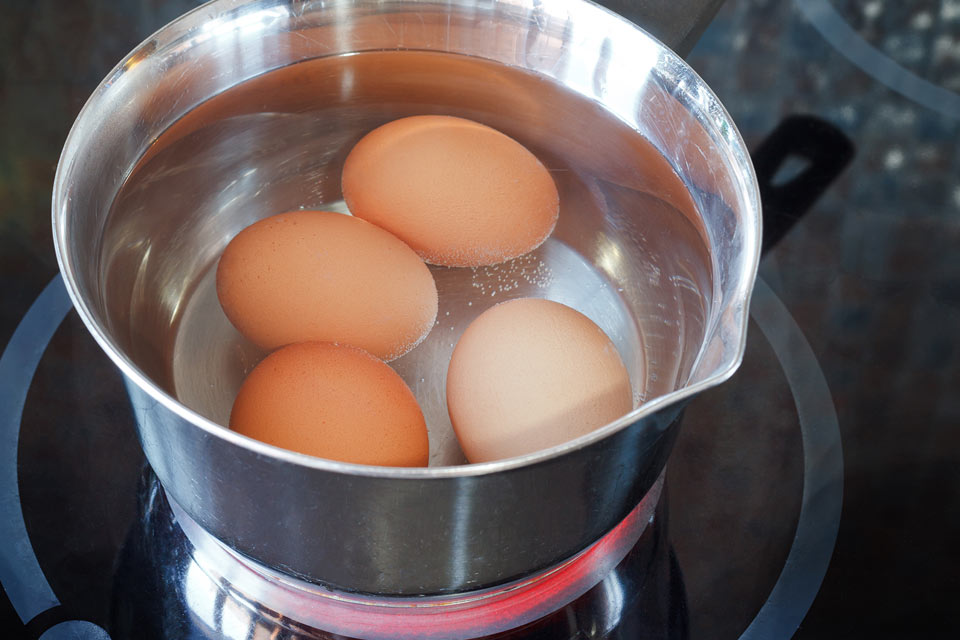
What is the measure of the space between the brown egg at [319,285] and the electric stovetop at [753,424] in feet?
0.48

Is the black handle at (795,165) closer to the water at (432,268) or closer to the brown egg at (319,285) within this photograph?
the water at (432,268)

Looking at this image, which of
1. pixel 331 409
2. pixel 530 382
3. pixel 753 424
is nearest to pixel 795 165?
pixel 753 424

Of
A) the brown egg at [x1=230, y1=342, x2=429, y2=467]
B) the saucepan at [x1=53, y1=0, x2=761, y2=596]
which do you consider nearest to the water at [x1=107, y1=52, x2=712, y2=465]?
the saucepan at [x1=53, y1=0, x2=761, y2=596]

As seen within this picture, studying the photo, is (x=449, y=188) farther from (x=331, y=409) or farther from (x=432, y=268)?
(x=331, y=409)

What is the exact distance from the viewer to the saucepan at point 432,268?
1.81 feet

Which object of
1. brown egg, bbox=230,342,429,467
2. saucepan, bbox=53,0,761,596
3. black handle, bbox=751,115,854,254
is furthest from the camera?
black handle, bbox=751,115,854,254

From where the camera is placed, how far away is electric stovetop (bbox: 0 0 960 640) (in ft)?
2.42

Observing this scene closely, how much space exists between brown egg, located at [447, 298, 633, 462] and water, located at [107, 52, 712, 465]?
81 millimetres

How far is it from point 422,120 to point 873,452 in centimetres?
51

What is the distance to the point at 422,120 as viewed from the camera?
0.92 m

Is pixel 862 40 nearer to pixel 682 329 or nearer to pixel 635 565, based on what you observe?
pixel 682 329

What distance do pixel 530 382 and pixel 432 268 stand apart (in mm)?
A: 263

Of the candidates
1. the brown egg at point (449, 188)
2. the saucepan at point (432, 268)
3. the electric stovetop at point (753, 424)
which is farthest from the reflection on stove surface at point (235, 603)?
the brown egg at point (449, 188)

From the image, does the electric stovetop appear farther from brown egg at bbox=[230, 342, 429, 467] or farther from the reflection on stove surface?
brown egg at bbox=[230, 342, 429, 467]
